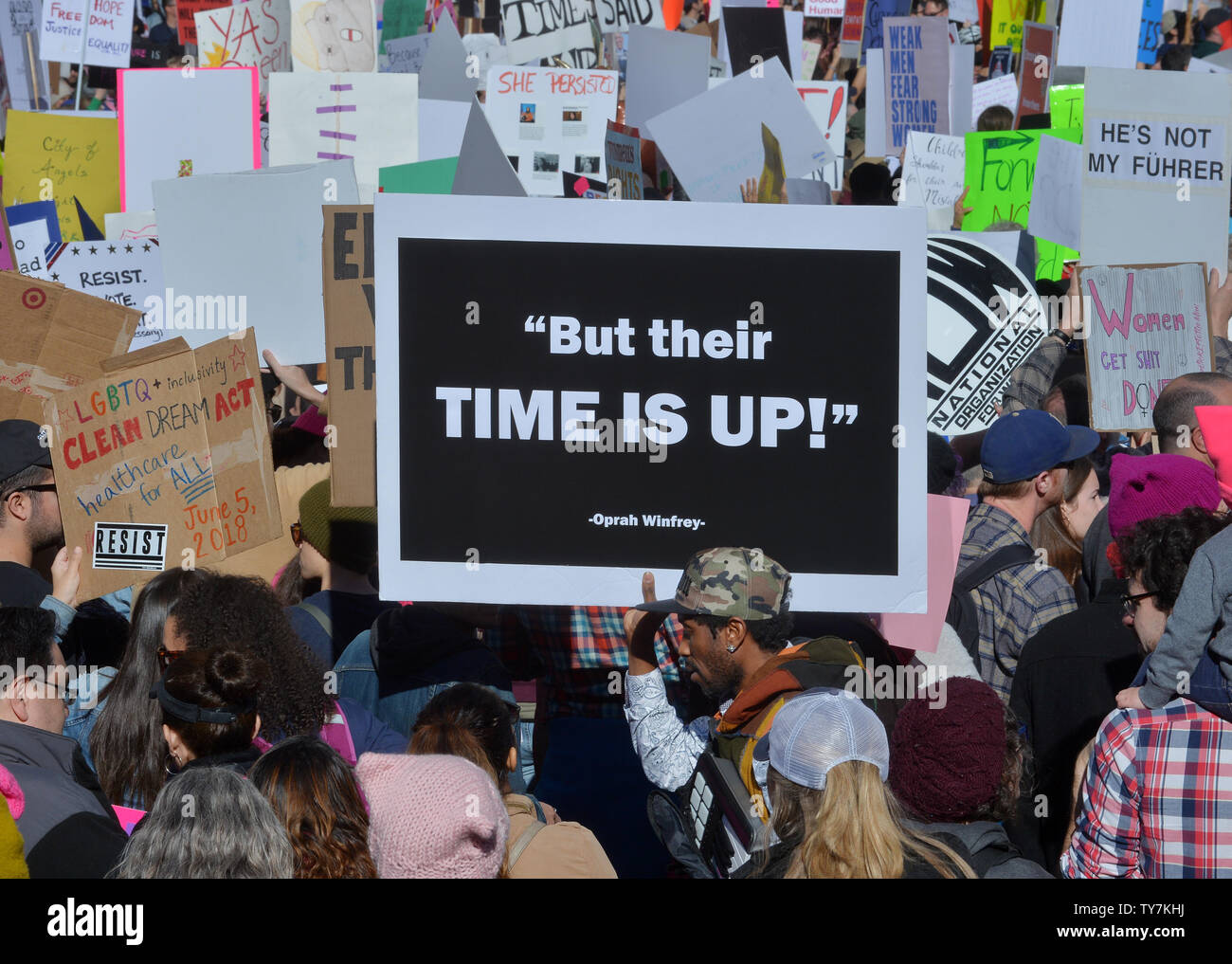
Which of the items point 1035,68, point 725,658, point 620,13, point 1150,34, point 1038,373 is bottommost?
point 725,658

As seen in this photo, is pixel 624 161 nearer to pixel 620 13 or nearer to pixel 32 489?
pixel 620 13

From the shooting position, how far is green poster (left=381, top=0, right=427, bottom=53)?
11484 mm

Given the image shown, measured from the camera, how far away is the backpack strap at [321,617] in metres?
3.97

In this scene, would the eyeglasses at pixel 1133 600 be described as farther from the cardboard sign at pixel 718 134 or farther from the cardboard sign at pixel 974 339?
the cardboard sign at pixel 718 134

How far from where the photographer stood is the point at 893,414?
3.24 m

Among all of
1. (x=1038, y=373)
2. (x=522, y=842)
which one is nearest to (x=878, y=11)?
(x=1038, y=373)

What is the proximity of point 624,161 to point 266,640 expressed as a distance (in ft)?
18.0

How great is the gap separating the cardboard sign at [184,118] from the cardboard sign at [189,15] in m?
4.49

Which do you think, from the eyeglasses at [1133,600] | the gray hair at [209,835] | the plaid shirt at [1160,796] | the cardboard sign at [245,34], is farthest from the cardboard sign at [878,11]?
the gray hair at [209,835]

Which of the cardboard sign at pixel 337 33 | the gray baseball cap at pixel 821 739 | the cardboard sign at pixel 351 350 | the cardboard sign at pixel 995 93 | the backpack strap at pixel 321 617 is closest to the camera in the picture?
the gray baseball cap at pixel 821 739

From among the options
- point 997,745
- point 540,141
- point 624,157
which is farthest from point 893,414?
point 540,141

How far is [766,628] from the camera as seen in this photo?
3121 millimetres

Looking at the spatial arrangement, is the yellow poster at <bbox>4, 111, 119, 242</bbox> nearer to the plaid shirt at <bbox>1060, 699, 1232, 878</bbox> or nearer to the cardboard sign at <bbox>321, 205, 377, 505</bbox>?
the cardboard sign at <bbox>321, 205, 377, 505</bbox>

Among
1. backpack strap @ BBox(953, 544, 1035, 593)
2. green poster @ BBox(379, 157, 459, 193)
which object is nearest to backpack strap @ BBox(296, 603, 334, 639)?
backpack strap @ BBox(953, 544, 1035, 593)
